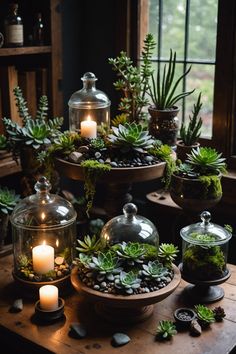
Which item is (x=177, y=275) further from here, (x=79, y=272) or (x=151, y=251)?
(x=79, y=272)

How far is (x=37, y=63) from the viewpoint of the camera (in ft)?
8.56

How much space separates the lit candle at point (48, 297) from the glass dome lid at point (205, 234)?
46cm

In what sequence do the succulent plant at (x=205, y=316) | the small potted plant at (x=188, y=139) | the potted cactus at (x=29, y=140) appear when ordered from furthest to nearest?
the small potted plant at (x=188, y=139)
the potted cactus at (x=29, y=140)
the succulent plant at (x=205, y=316)

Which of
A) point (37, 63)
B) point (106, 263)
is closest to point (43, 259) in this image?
point (106, 263)

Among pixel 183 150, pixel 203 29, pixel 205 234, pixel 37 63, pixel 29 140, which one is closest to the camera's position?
pixel 205 234

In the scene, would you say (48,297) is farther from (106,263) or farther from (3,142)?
(3,142)

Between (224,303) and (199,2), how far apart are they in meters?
1.26

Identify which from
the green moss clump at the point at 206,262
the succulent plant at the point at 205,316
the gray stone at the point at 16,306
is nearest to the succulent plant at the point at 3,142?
the gray stone at the point at 16,306

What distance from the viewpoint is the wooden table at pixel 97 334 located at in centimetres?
166

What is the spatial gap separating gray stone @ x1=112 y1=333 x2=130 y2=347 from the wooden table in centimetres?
1

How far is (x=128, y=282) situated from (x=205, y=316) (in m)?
0.27

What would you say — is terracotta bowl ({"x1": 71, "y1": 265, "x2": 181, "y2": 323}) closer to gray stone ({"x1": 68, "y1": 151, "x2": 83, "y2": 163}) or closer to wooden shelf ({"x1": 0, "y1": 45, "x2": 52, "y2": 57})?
gray stone ({"x1": 68, "y1": 151, "x2": 83, "y2": 163})

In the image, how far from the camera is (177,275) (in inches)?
72.2

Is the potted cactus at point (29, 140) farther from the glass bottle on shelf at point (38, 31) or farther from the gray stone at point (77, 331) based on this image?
the gray stone at point (77, 331)
